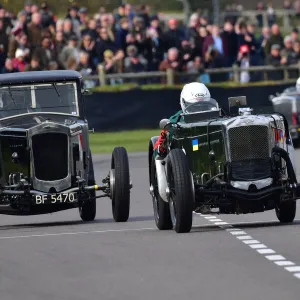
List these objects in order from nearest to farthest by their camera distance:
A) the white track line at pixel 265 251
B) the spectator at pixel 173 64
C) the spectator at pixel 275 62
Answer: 1. the white track line at pixel 265 251
2. the spectator at pixel 173 64
3. the spectator at pixel 275 62

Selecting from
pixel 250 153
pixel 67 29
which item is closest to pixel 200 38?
pixel 67 29

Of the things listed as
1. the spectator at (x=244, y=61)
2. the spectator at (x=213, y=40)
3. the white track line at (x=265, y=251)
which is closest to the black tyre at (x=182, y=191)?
the white track line at (x=265, y=251)

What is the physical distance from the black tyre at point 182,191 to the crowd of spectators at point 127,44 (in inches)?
723

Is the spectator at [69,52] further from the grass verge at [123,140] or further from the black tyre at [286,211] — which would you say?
the black tyre at [286,211]

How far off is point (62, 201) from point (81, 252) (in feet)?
12.4

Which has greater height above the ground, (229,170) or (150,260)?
(229,170)

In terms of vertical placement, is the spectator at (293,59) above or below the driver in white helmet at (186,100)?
below

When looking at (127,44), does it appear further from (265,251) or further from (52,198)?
(265,251)

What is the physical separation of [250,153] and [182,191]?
115 centimetres

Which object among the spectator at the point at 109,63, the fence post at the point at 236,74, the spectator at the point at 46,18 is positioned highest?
the spectator at the point at 46,18

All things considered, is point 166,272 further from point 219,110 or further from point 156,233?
point 219,110

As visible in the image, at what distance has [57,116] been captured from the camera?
674 inches

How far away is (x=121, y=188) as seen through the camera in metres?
15.7

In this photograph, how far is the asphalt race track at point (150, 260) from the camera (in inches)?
355
